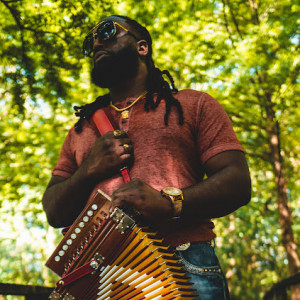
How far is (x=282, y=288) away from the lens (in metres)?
7.94

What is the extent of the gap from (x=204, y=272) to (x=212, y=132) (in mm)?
860

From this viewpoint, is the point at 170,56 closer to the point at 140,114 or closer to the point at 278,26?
the point at 278,26

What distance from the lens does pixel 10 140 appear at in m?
8.55

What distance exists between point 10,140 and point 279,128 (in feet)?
22.9

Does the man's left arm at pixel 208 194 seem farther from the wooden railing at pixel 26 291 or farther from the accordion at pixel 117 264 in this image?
the wooden railing at pixel 26 291

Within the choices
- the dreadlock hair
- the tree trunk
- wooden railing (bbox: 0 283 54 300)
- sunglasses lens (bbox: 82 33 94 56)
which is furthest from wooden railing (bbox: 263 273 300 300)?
sunglasses lens (bbox: 82 33 94 56)

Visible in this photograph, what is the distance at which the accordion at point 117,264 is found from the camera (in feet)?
5.48

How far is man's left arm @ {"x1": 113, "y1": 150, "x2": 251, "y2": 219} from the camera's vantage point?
1.80 metres

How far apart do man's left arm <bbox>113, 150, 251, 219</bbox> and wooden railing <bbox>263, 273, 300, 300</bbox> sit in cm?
506

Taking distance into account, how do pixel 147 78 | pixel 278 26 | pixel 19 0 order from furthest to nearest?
→ pixel 278 26, pixel 19 0, pixel 147 78

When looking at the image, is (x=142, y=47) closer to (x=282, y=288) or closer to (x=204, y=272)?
(x=204, y=272)

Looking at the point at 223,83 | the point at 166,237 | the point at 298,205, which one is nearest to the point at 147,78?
the point at 166,237

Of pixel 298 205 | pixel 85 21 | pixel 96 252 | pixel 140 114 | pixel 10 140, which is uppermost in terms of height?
pixel 85 21

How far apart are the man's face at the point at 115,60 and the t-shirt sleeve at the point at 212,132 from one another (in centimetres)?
72
